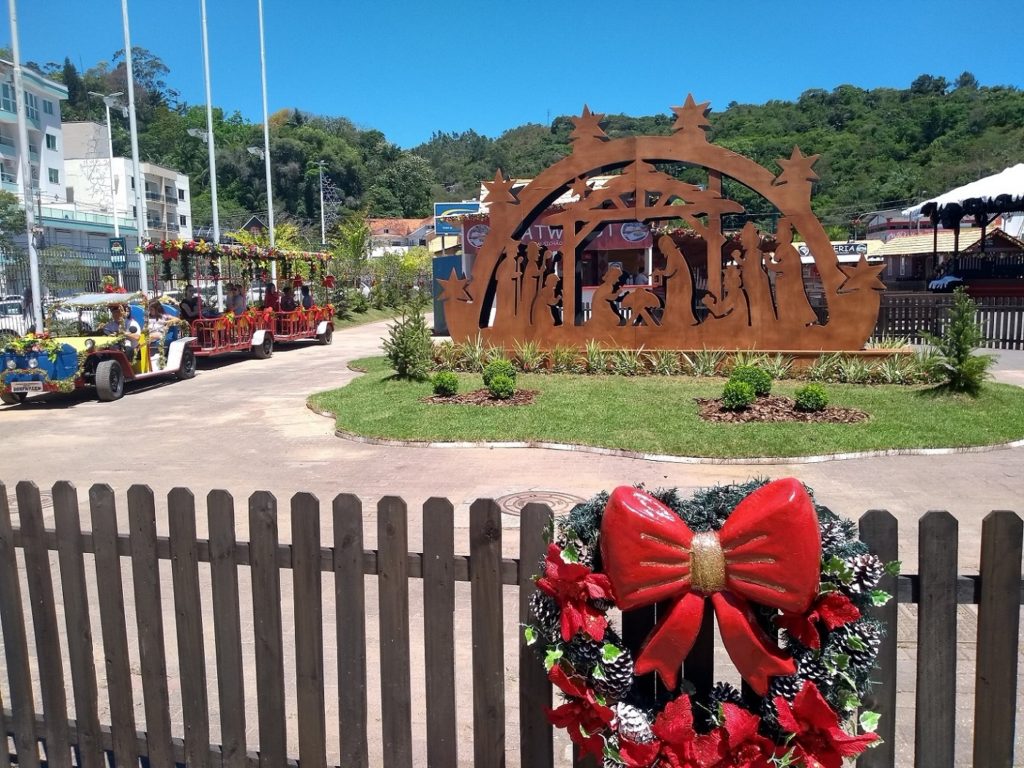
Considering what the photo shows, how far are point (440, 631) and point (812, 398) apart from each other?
8.78m

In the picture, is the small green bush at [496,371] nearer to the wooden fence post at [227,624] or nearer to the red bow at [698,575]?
the wooden fence post at [227,624]

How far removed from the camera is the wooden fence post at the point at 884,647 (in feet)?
8.04

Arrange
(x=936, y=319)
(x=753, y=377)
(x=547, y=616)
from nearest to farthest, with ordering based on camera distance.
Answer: (x=547, y=616) → (x=753, y=377) → (x=936, y=319)

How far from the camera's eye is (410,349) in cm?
1412

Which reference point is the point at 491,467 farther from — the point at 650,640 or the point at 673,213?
the point at 673,213

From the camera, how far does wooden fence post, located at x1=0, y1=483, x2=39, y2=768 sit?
132 inches

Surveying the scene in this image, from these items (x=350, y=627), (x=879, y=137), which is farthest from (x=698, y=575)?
(x=879, y=137)

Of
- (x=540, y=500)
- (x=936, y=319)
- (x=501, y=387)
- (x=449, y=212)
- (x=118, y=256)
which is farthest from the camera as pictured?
(x=449, y=212)

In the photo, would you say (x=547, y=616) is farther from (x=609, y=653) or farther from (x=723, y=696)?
(x=723, y=696)

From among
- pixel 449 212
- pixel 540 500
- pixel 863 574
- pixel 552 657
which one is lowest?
pixel 540 500

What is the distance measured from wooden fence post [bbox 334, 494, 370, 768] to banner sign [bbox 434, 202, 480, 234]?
1189 inches

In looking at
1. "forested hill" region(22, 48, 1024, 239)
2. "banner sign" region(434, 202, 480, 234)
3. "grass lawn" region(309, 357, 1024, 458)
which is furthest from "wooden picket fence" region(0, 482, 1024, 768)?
"forested hill" region(22, 48, 1024, 239)

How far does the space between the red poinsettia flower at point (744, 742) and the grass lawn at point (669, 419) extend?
668 centimetres

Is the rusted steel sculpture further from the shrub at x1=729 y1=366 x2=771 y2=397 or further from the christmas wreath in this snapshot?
the christmas wreath
